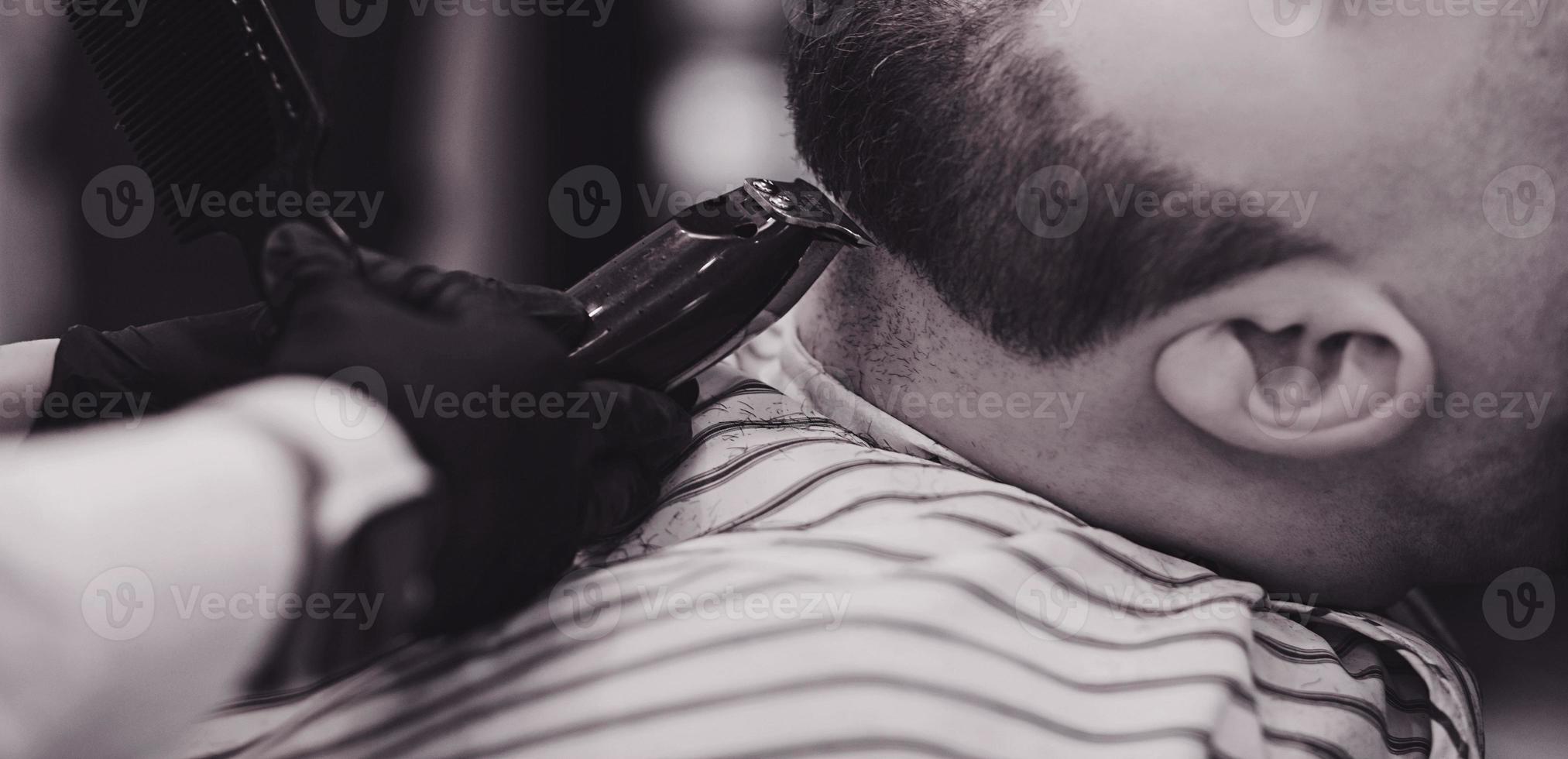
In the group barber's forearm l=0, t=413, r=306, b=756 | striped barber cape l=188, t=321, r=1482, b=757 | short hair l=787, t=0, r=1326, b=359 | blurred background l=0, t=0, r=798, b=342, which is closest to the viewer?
barber's forearm l=0, t=413, r=306, b=756

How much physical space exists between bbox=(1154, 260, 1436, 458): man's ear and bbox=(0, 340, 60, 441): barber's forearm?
0.64 metres

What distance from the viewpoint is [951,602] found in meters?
0.49

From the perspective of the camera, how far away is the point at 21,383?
2.02ft

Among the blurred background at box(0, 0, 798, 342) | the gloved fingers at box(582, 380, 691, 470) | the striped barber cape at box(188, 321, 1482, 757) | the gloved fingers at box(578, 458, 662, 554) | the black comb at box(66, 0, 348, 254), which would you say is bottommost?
the striped barber cape at box(188, 321, 1482, 757)

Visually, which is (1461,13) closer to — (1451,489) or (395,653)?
(1451,489)

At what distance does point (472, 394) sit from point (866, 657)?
202 millimetres

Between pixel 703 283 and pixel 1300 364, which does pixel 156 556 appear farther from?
pixel 1300 364

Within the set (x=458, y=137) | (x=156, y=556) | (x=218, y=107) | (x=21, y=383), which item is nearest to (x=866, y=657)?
(x=156, y=556)

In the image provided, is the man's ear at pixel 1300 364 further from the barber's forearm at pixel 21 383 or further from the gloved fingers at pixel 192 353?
the barber's forearm at pixel 21 383

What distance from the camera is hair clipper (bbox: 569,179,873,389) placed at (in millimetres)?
542

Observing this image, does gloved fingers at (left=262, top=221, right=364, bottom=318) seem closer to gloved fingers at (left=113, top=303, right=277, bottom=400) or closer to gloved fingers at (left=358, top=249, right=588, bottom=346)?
gloved fingers at (left=358, top=249, right=588, bottom=346)

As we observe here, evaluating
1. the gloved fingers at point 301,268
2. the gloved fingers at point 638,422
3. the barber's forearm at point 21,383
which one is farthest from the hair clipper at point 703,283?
the barber's forearm at point 21,383

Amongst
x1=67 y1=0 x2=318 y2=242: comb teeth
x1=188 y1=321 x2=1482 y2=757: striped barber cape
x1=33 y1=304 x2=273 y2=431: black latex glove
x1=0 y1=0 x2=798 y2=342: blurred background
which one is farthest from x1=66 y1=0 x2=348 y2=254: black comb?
x1=0 y1=0 x2=798 y2=342: blurred background

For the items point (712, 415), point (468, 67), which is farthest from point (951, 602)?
point (468, 67)
